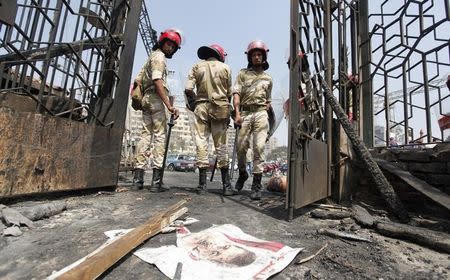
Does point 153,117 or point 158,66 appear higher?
point 158,66

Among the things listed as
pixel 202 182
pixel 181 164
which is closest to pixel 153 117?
pixel 202 182

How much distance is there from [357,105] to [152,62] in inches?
124

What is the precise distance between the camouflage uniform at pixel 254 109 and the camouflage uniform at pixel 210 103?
0.69 ft

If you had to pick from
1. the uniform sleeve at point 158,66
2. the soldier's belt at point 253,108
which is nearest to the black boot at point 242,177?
the soldier's belt at point 253,108

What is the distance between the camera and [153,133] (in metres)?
4.77

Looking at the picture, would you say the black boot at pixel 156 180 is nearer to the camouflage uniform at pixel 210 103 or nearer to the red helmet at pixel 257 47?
the camouflage uniform at pixel 210 103

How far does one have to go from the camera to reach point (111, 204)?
11.7ft

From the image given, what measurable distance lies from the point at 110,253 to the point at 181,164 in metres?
28.9

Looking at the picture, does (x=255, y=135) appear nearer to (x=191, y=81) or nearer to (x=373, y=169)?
(x=191, y=81)

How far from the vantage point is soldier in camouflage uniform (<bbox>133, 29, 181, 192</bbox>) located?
4.59m

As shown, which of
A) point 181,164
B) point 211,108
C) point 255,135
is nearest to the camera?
point 255,135

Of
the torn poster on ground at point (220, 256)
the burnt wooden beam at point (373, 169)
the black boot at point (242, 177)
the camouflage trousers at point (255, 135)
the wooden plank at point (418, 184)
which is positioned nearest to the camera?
the torn poster on ground at point (220, 256)

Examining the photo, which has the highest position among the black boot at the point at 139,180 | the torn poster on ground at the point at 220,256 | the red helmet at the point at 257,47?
the red helmet at the point at 257,47

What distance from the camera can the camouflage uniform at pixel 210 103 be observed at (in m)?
4.67
